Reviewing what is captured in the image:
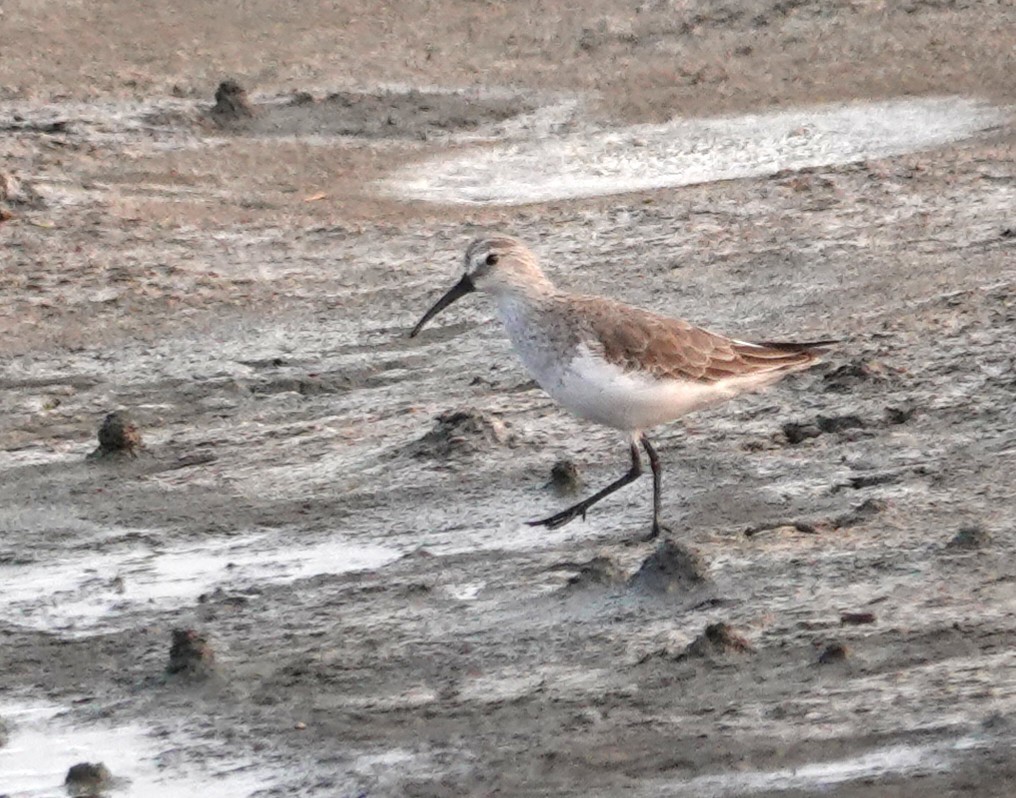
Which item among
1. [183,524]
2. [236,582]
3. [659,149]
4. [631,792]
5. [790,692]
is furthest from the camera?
[659,149]

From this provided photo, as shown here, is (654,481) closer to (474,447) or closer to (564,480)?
(564,480)

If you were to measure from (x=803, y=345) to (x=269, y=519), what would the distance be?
2.02 meters

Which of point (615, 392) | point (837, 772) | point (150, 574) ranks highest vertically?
point (615, 392)

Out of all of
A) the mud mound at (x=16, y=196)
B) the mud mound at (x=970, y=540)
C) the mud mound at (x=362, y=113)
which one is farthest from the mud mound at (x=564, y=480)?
the mud mound at (x=362, y=113)

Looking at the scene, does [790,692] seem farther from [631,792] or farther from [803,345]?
[803,345]

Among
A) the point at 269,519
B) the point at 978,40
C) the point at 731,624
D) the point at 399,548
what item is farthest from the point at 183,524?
the point at 978,40

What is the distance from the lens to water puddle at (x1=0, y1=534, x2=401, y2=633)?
6.92 m

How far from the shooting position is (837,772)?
542 cm

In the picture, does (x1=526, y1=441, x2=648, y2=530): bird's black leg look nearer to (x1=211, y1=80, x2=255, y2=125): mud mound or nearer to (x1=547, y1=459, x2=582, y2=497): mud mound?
(x1=547, y1=459, x2=582, y2=497): mud mound

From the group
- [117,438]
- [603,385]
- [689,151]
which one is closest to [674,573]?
[603,385]

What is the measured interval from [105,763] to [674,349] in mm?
2595

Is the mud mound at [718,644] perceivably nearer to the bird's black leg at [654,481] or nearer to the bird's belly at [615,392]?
the bird's black leg at [654,481]

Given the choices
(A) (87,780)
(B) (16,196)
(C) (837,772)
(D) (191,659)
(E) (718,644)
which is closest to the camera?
(C) (837,772)

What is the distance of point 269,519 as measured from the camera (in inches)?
Answer: 300
